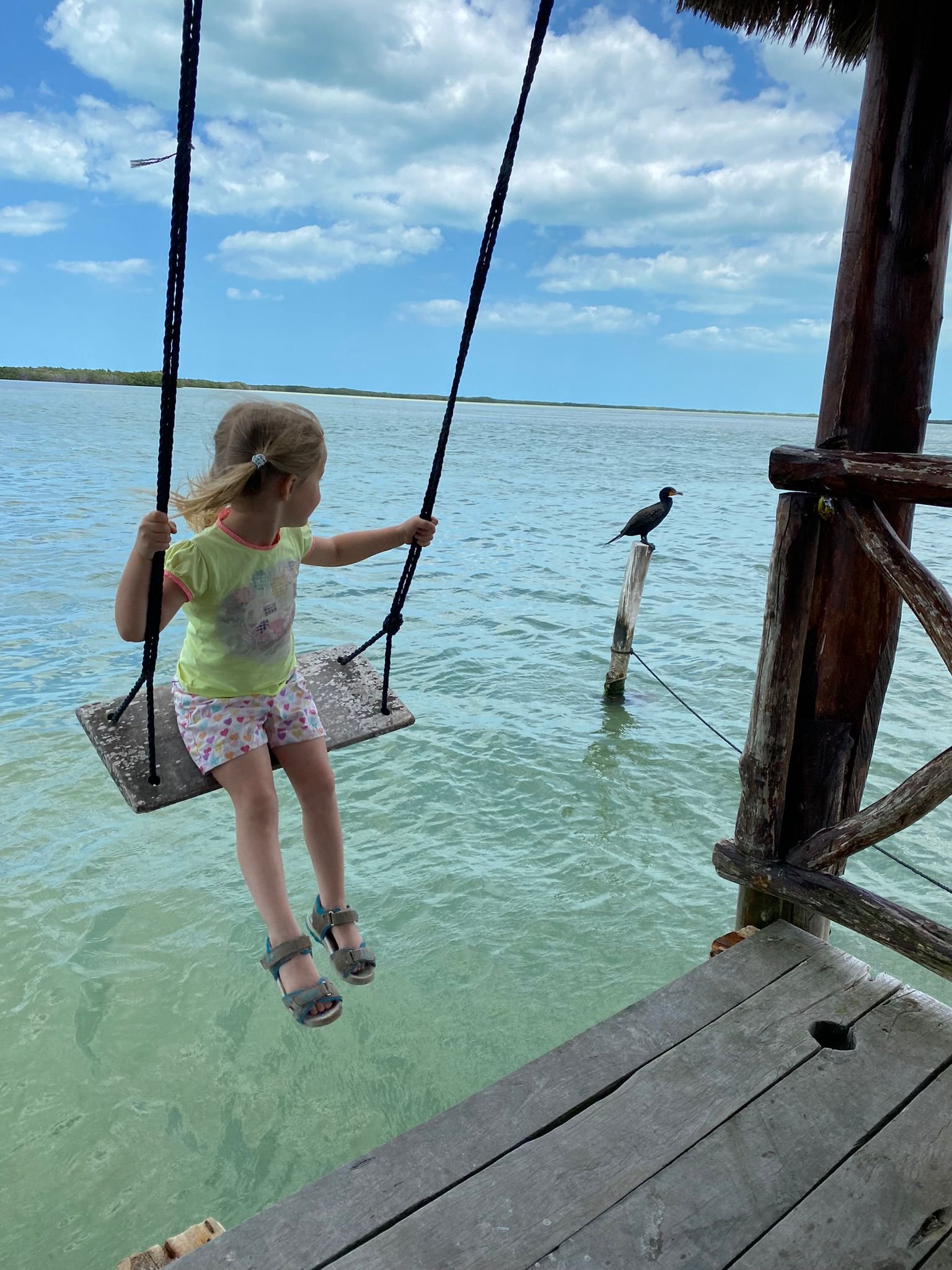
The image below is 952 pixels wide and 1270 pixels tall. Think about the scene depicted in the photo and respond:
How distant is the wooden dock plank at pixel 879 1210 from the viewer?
1.76 meters

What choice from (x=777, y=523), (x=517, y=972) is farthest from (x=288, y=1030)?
(x=777, y=523)

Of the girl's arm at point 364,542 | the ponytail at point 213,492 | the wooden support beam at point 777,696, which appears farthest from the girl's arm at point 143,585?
the wooden support beam at point 777,696

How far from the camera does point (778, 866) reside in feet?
9.52

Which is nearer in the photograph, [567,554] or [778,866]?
[778,866]

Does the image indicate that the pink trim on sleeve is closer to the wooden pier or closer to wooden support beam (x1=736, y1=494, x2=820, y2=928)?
the wooden pier

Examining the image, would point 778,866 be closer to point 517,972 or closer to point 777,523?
point 777,523

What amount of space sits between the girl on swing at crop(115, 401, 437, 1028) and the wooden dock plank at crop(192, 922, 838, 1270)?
0.49m

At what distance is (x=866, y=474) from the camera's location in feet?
8.14

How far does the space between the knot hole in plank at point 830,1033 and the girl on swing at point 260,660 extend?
3.95 feet

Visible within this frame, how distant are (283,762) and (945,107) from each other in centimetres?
266

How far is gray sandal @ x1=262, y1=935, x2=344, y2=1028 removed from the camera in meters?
2.34

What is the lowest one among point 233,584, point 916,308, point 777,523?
point 233,584

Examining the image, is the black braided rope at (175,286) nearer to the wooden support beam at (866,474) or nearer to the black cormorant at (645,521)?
the wooden support beam at (866,474)

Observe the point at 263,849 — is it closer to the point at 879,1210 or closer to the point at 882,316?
the point at 879,1210
